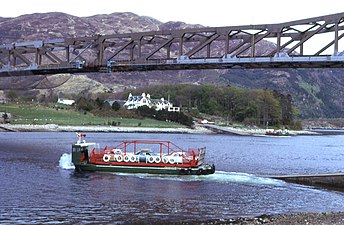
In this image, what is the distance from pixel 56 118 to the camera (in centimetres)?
15975

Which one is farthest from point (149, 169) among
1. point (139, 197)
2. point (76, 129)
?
point (76, 129)

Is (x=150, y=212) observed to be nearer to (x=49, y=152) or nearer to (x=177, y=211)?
(x=177, y=211)

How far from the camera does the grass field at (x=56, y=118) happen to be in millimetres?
152750

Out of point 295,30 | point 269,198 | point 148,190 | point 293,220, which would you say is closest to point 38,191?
point 148,190

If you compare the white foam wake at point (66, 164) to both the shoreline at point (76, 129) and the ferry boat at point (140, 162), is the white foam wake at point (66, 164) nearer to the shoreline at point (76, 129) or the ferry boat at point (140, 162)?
the ferry boat at point (140, 162)

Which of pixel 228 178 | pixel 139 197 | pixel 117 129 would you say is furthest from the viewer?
pixel 117 129

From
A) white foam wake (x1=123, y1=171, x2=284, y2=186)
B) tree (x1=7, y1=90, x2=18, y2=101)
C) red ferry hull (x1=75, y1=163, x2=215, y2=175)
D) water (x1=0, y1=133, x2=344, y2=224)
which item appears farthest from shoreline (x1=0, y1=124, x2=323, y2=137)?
white foam wake (x1=123, y1=171, x2=284, y2=186)

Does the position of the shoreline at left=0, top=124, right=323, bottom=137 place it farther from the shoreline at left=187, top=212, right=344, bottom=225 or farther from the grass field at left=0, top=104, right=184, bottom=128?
the shoreline at left=187, top=212, right=344, bottom=225

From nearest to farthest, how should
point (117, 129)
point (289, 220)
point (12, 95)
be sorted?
point (289, 220), point (117, 129), point (12, 95)

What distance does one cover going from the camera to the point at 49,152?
7238 cm

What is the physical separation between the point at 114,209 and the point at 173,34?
33066 millimetres

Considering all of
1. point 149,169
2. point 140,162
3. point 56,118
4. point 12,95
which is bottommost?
point 149,169

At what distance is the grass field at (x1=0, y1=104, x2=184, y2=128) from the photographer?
153 m

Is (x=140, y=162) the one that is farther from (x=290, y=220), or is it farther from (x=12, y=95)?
(x=12, y=95)
